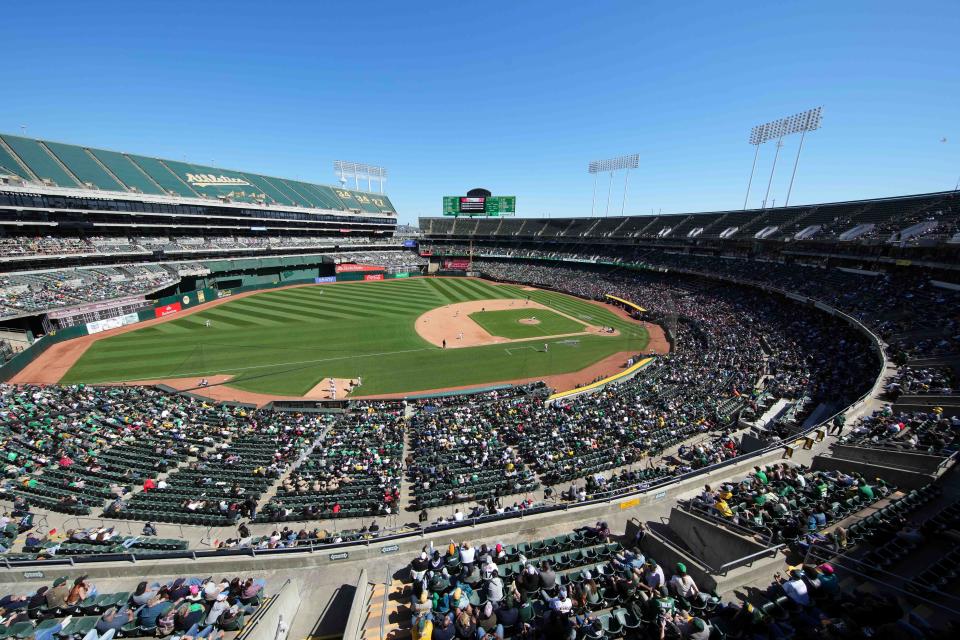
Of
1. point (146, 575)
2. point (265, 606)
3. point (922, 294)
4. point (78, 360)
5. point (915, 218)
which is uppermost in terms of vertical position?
point (915, 218)

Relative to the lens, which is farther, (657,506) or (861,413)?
(861,413)

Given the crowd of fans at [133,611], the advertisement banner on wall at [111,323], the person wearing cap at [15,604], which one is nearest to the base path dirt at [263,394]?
the advertisement banner on wall at [111,323]

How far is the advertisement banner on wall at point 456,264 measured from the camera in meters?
83.8

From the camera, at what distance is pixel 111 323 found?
3766 centimetres

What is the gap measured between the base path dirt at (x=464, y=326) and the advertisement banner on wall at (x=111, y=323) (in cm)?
2894

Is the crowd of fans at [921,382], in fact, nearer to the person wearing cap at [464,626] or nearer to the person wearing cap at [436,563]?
the person wearing cap at [436,563]

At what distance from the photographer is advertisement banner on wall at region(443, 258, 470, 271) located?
275 feet

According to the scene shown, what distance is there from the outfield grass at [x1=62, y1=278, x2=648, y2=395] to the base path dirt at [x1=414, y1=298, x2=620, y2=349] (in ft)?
4.24

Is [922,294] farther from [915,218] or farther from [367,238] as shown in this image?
[367,238]

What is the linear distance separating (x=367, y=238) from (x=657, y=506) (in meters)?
84.4

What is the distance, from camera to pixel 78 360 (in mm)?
29734

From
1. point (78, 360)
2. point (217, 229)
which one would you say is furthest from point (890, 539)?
point (217, 229)

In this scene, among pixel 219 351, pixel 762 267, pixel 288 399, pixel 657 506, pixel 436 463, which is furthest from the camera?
pixel 762 267

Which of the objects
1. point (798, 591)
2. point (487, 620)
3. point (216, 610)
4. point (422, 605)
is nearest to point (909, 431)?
point (798, 591)
